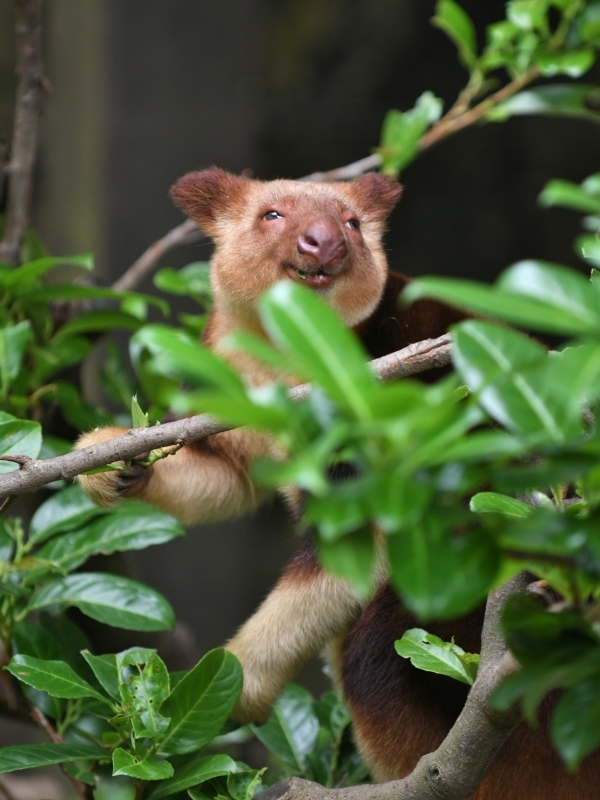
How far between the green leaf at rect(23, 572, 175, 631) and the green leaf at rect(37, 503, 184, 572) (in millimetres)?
42

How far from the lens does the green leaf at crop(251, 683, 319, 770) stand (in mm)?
1721

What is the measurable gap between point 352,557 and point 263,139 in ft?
13.4

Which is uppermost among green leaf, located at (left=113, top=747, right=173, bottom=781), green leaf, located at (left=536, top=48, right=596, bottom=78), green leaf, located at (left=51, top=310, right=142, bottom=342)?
green leaf, located at (left=536, top=48, right=596, bottom=78)

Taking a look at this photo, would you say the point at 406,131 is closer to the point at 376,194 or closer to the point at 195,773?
the point at 376,194

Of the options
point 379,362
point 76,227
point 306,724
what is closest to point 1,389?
point 306,724

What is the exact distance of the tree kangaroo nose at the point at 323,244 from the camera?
1.71m

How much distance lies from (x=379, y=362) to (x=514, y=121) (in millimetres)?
3651

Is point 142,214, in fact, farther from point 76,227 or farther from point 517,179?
point 517,179

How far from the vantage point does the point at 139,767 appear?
4.14 feet

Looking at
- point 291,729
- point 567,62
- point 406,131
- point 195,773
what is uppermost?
point 567,62

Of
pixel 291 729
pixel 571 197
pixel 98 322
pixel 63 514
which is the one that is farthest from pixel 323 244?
pixel 571 197

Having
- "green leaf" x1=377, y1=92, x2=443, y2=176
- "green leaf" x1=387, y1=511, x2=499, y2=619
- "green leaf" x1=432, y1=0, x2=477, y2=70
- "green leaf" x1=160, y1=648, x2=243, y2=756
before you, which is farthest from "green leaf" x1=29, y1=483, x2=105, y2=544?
"green leaf" x1=432, y1=0, x2=477, y2=70

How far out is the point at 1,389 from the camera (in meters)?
1.88

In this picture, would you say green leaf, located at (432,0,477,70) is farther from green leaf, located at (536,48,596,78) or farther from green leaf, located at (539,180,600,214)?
green leaf, located at (539,180,600,214)
